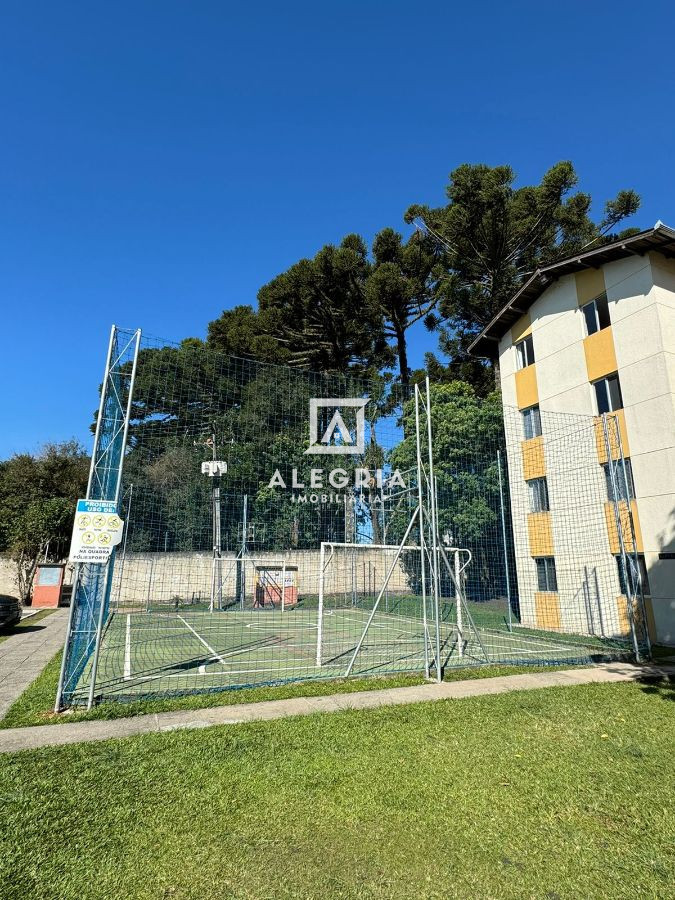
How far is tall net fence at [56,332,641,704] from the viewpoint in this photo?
7.15 m

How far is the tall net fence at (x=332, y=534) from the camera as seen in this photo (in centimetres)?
715

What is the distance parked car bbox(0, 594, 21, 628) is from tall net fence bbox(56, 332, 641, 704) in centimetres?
206

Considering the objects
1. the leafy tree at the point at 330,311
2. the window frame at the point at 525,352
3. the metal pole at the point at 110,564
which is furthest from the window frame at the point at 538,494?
the metal pole at the point at 110,564

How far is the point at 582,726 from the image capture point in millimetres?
4574

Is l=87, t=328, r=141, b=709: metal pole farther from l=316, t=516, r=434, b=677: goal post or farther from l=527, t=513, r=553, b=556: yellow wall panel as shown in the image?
l=527, t=513, r=553, b=556: yellow wall panel

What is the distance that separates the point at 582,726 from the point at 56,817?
431 cm

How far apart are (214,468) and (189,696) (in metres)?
7.00

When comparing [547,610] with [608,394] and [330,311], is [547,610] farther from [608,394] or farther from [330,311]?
[330,311]

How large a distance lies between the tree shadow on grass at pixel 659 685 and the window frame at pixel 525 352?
10.3 metres

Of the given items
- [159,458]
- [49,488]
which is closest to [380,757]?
[159,458]

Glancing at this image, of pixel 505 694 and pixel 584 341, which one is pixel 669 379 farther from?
pixel 505 694

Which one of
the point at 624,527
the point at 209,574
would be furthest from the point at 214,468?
the point at 624,527

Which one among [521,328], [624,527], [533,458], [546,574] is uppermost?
[521,328]

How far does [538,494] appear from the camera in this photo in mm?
14039
